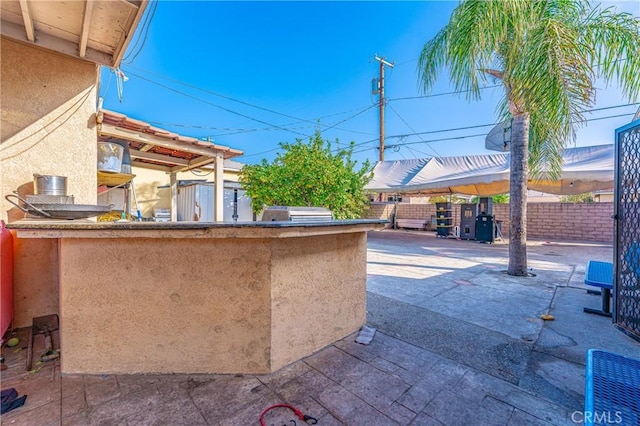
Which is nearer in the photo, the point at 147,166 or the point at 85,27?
the point at 85,27

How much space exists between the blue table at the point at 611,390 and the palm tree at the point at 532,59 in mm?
3579

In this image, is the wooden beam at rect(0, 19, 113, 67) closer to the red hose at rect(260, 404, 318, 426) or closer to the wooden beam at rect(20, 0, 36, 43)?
the wooden beam at rect(20, 0, 36, 43)

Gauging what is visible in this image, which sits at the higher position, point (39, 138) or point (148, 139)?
point (148, 139)

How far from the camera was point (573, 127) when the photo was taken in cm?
394

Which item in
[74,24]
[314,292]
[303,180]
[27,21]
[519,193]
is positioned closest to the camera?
[314,292]

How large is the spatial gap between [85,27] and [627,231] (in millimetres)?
5355

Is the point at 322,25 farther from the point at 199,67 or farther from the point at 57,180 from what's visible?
the point at 57,180

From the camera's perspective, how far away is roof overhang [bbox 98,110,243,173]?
12.8ft

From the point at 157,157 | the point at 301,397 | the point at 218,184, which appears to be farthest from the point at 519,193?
the point at 157,157

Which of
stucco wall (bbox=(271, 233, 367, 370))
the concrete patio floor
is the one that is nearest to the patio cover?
A: the concrete patio floor

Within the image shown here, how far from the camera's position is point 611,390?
4.04 feet

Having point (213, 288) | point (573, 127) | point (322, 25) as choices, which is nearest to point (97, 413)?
point (213, 288)

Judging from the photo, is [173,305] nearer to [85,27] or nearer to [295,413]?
[295,413]

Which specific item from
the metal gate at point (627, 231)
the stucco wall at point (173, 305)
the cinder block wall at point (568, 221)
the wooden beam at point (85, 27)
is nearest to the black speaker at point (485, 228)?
the cinder block wall at point (568, 221)
